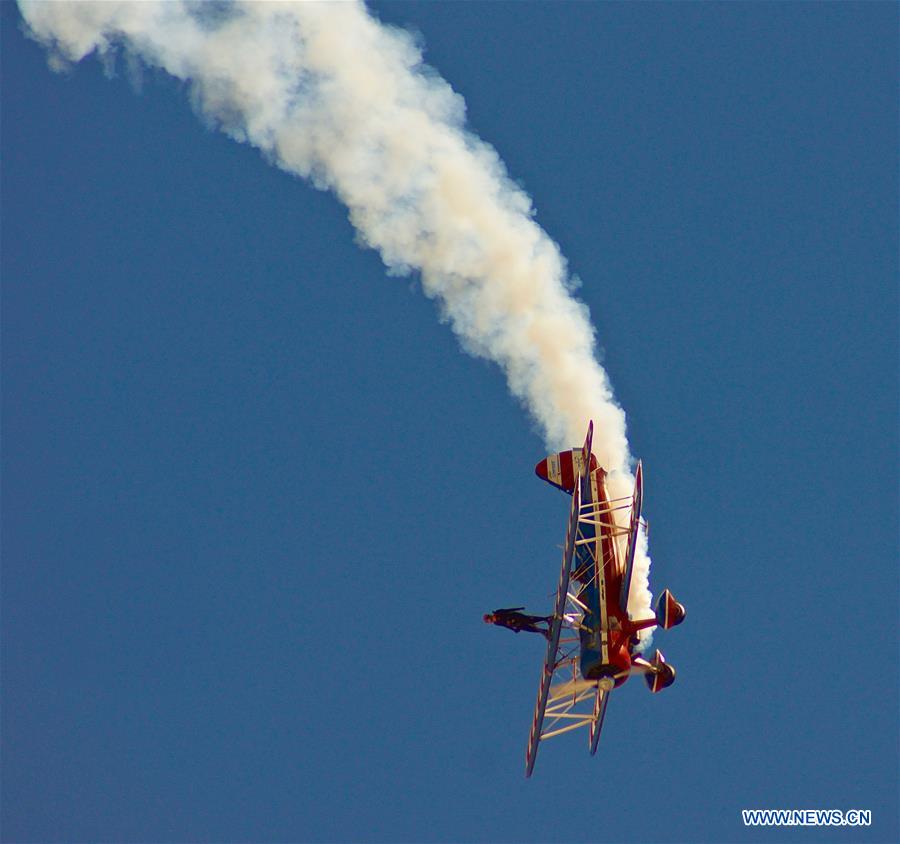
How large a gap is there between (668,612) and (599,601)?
254cm

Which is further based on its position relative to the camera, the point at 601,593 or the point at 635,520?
the point at 601,593

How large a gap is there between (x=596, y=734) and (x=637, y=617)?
Answer: 5762 mm

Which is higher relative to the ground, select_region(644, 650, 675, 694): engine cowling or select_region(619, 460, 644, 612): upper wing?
select_region(619, 460, 644, 612): upper wing

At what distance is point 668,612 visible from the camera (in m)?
52.3

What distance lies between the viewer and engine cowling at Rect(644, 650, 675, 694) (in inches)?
2141

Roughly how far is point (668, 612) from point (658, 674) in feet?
9.94

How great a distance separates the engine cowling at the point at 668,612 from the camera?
172 ft

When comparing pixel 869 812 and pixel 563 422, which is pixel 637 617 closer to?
pixel 563 422

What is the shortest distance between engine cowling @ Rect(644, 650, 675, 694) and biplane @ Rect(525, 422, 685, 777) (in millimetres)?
32

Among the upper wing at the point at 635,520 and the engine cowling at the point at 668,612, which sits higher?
the upper wing at the point at 635,520

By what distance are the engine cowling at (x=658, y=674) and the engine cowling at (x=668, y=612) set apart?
2399 millimetres

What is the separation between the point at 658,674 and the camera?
178 feet

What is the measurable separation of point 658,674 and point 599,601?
3.16 meters

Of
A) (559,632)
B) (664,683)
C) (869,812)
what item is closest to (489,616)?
(559,632)
